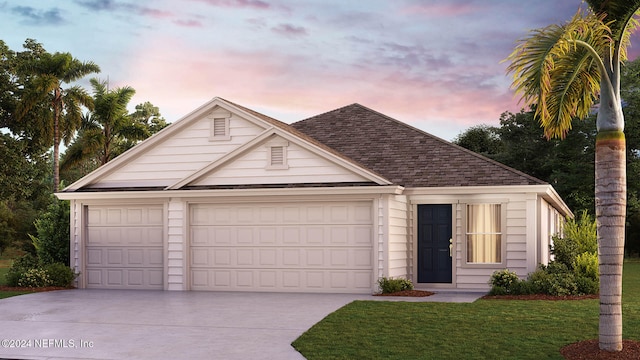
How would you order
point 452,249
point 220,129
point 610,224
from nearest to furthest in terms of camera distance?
point 610,224 → point 452,249 → point 220,129

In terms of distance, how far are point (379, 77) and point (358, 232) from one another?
827 cm

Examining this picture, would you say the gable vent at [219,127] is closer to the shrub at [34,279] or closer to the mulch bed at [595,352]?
the shrub at [34,279]

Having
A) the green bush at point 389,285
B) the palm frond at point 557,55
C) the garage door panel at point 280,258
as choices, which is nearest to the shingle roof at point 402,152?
the garage door panel at point 280,258

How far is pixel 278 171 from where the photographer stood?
66.7 feet

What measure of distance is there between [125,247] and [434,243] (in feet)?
28.3

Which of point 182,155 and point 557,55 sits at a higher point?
point 557,55

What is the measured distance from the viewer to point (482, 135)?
51.0 m

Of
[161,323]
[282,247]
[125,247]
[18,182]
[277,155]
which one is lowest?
[161,323]

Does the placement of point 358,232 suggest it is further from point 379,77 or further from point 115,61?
point 115,61

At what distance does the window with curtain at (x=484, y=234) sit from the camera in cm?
2061

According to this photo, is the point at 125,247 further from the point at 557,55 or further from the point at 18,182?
the point at 18,182

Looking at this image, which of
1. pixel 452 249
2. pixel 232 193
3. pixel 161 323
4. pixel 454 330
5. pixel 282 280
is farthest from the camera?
pixel 452 249

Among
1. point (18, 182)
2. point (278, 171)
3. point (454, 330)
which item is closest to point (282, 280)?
point (278, 171)

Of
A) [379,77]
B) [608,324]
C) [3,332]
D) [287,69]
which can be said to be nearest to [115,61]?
[287,69]
